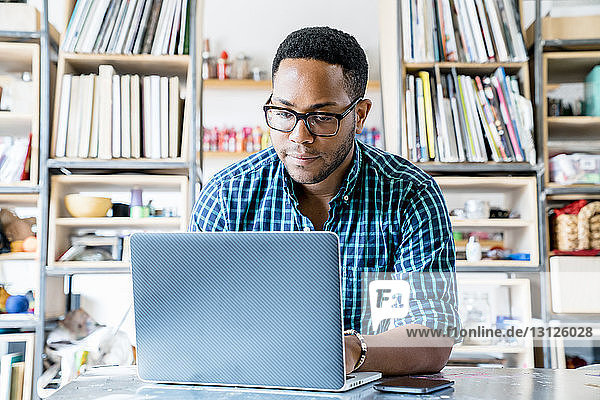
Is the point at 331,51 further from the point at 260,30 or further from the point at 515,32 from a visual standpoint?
the point at 260,30

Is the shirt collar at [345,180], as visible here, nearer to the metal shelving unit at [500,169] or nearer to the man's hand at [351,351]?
the man's hand at [351,351]

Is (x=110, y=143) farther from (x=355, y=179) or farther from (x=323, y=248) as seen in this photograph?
(x=323, y=248)

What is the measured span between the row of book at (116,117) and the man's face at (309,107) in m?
0.95

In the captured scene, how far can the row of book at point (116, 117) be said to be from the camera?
213 centimetres

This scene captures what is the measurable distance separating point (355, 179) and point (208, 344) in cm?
62

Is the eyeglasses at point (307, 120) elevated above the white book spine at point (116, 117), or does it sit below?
below

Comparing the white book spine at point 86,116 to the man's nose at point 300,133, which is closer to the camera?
the man's nose at point 300,133

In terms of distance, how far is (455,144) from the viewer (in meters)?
2.17

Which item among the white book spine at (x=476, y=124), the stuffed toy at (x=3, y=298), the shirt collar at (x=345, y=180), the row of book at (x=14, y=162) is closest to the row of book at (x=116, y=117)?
the row of book at (x=14, y=162)

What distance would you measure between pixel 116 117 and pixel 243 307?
1.48 m

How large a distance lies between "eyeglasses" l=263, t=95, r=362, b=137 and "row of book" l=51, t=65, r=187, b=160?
38.3 inches

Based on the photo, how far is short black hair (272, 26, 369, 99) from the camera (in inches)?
50.4

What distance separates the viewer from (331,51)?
50.7 inches

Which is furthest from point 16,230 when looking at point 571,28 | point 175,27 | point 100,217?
point 571,28
